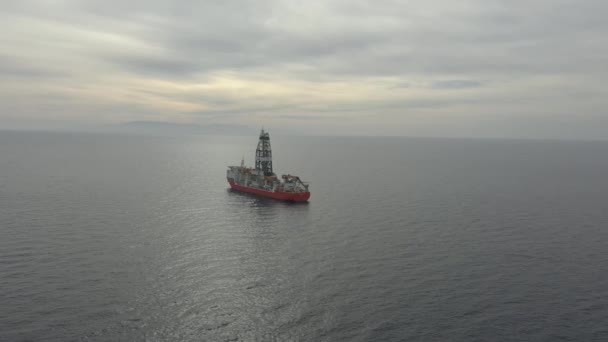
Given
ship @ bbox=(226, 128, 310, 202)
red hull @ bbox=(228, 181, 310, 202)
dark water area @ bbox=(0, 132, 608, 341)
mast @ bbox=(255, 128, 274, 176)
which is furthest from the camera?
mast @ bbox=(255, 128, 274, 176)

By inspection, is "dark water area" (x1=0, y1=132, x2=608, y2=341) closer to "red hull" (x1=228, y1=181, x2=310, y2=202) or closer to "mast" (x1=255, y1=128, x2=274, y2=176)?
"red hull" (x1=228, y1=181, x2=310, y2=202)

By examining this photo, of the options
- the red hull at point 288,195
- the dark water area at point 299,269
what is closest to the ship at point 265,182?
the red hull at point 288,195

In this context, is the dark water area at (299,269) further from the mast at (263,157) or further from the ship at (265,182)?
the mast at (263,157)

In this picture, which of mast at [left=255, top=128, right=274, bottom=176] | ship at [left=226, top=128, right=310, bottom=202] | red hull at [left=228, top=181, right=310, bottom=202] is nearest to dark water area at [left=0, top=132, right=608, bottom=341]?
red hull at [left=228, top=181, right=310, bottom=202]

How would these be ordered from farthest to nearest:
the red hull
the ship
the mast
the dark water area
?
the mast, the ship, the red hull, the dark water area

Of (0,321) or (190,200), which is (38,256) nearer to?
(0,321)

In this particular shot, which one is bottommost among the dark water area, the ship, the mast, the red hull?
the dark water area

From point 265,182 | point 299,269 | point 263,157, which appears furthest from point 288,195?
point 299,269
